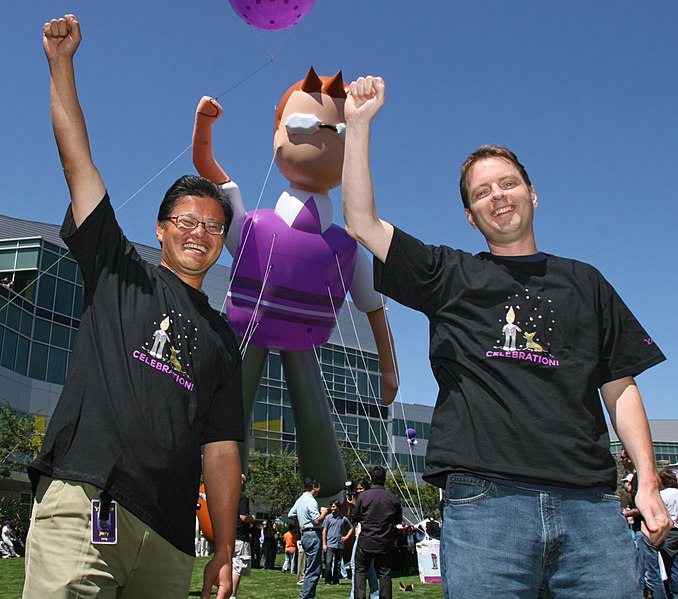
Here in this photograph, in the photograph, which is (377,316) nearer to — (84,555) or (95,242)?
(95,242)

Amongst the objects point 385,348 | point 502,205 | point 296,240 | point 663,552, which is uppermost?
point 296,240

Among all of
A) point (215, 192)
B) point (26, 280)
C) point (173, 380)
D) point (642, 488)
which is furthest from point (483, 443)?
point (26, 280)

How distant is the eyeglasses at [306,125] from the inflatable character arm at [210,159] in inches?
26.7

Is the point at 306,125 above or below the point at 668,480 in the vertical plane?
above

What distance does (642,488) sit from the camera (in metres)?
1.95

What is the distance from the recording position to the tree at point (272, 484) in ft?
92.4

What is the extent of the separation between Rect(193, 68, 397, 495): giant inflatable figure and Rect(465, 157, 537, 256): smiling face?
4.62m

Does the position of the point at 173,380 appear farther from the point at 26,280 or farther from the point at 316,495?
→ the point at 26,280

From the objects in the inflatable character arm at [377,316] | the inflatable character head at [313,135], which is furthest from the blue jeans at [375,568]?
the inflatable character head at [313,135]

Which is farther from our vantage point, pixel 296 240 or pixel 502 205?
pixel 296 240

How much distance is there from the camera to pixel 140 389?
200 centimetres

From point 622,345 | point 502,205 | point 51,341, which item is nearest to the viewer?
point 622,345

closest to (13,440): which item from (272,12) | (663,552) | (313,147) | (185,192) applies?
(313,147)

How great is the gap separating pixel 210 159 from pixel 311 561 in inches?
175
